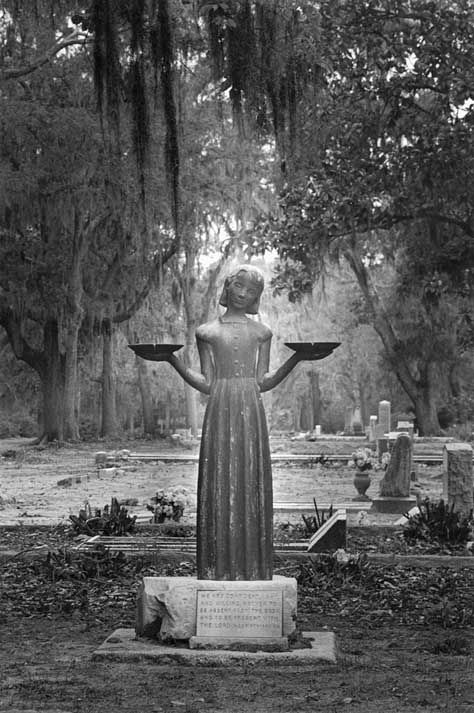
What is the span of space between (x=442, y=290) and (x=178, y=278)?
2019 cm

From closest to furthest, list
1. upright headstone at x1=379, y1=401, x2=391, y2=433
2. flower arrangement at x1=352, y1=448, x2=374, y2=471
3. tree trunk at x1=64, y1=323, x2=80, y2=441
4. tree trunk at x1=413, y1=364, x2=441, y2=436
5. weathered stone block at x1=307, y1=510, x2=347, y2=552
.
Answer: weathered stone block at x1=307, y1=510, x2=347, y2=552
flower arrangement at x1=352, y1=448, x2=374, y2=471
tree trunk at x1=64, y1=323, x2=80, y2=441
upright headstone at x1=379, y1=401, x2=391, y2=433
tree trunk at x1=413, y1=364, x2=441, y2=436

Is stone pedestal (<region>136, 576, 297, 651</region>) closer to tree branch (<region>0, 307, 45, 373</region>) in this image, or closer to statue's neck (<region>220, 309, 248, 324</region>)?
statue's neck (<region>220, 309, 248, 324</region>)

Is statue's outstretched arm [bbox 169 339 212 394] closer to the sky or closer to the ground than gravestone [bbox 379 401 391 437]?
closer to the sky

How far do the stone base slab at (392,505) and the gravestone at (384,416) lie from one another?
18864 millimetres

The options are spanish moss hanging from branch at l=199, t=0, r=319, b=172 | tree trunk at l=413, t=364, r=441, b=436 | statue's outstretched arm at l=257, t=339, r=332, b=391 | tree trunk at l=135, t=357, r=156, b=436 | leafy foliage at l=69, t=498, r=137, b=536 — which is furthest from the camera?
tree trunk at l=135, t=357, r=156, b=436

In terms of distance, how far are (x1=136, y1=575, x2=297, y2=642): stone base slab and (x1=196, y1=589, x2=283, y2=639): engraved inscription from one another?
0.03 metres

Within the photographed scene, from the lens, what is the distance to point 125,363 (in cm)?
4950

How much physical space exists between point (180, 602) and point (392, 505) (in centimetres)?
943

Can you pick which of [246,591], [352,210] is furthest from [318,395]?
[246,591]

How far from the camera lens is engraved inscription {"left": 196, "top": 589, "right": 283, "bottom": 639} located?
701cm

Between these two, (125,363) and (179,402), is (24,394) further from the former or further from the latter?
(179,402)

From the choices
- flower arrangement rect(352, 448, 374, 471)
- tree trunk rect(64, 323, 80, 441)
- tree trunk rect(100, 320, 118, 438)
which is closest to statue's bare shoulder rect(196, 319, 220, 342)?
flower arrangement rect(352, 448, 374, 471)

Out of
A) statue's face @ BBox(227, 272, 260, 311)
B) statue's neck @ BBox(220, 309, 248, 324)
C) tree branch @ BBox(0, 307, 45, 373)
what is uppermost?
tree branch @ BBox(0, 307, 45, 373)

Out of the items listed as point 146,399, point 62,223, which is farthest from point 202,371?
point 146,399
